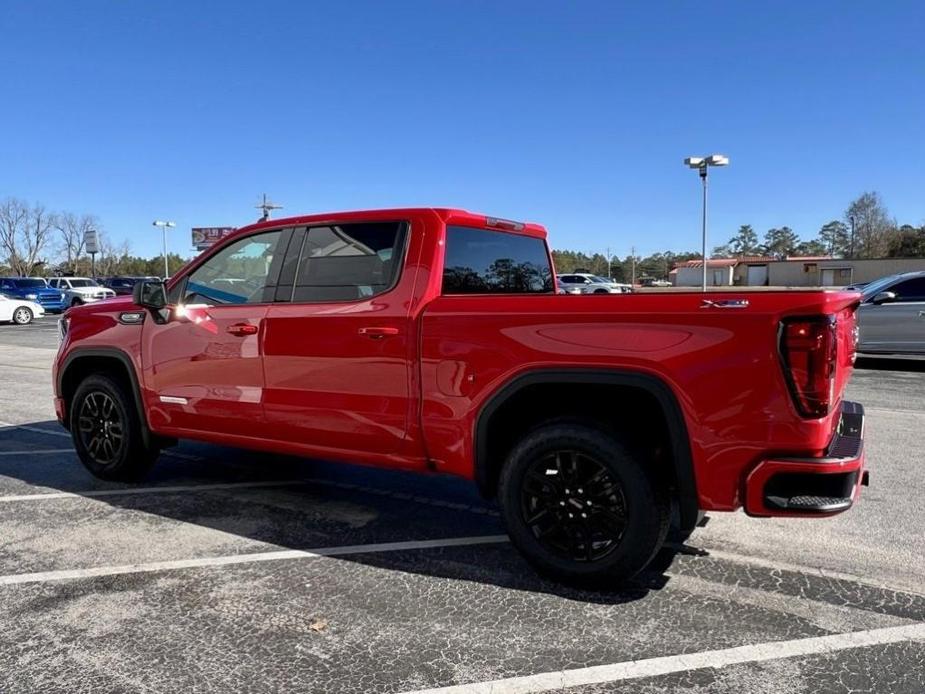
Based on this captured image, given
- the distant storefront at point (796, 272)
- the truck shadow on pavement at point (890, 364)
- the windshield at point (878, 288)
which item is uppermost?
the distant storefront at point (796, 272)

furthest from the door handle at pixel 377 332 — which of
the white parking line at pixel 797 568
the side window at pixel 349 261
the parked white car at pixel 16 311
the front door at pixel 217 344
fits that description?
the parked white car at pixel 16 311

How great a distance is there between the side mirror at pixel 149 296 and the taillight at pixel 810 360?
12.5 feet

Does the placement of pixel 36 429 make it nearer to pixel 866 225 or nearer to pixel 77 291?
pixel 77 291

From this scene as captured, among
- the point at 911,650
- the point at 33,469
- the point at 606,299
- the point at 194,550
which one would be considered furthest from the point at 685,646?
the point at 33,469

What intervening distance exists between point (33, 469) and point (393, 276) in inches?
156

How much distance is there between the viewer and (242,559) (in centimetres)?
378

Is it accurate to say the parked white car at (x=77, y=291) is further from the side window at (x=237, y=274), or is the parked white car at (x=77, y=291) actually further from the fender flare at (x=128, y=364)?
the side window at (x=237, y=274)

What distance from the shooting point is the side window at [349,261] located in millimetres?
3914

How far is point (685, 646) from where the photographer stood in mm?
2840

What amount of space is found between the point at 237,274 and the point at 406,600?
7.92ft

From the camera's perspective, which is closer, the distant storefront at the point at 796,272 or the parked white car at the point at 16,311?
the parked white car at the point at 16,311

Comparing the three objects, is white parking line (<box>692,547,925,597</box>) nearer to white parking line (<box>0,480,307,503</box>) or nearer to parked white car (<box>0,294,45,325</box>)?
white parking line (<box>0,480,307,503</box>)

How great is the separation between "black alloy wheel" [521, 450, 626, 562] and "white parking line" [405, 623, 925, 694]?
64cm

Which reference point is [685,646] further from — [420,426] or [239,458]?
[239,458]
